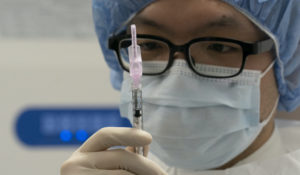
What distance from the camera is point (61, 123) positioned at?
168 cm

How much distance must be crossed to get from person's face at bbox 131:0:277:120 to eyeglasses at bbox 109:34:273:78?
0.02m

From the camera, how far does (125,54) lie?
3.88ft

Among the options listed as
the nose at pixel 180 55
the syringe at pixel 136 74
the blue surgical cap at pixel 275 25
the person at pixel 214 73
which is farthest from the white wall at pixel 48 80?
the syringe at pixel 136 74

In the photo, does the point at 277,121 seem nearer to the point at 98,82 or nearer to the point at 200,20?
the point at 200,20

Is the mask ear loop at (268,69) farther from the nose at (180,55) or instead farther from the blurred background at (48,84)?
the blurred background at (48,84)

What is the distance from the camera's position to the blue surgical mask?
101 cm

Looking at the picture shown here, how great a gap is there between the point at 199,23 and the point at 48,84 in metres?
0.94

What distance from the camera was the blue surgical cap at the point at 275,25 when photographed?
100cm

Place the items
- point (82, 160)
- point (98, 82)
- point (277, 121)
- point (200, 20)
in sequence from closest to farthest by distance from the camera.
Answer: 1. point (82, 160)
2. point (200, 20)
3. point (277, 121)
4. point (98, 82)

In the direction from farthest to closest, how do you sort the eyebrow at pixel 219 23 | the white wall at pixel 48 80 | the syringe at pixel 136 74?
the white wall at pixel 48 80
the eyebrow at pixel 219 23
the syringe at pixel 136 74

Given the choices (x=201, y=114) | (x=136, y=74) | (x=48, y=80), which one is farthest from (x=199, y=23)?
(x=48, y=80)

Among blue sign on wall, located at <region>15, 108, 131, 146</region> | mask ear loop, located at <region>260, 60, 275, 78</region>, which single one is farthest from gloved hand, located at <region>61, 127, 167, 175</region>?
blue sign on wall, located at <region>15, 108, 131, 146</region>

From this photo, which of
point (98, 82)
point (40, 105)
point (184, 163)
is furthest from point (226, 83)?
point (40, 105)

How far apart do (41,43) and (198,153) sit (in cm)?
102
